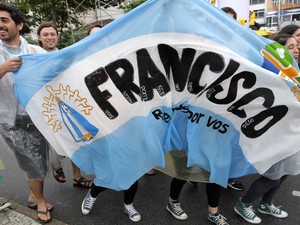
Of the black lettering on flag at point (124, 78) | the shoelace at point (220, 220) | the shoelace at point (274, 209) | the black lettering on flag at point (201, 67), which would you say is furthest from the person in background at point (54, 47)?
the shoelace at point (274, 209)

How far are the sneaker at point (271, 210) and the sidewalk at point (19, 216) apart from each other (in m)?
1.94

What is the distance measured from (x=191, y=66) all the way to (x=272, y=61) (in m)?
0.61

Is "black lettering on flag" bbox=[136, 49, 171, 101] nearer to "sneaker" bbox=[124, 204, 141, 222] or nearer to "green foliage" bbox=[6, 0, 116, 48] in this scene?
"sneaker" bbox=[124, 204, 141, 222]

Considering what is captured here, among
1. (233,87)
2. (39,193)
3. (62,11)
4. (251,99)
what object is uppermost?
(233,87)

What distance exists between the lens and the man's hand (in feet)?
7.76

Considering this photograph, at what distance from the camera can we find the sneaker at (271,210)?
2768 millimetres

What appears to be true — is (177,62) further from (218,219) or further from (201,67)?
(218,219)

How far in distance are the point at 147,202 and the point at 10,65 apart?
1.93 metres

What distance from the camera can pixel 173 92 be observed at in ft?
7.47

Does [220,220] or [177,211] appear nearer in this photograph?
[220,220]

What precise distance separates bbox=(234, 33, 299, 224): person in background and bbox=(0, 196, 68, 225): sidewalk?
175 centimetres

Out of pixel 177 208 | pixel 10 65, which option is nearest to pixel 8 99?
pixel 10 65

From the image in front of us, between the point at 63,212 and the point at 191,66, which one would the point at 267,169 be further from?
the point at 63,212

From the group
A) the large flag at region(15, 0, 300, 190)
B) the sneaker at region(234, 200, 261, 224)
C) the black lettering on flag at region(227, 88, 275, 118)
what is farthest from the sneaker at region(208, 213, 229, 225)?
the black lettering on flag at region(227, 88, 275, 118)
